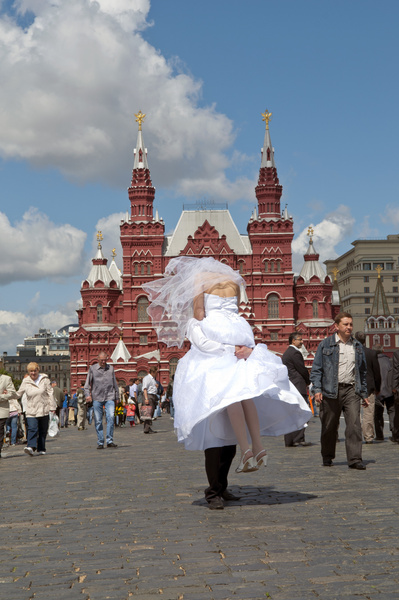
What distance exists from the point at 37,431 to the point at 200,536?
10.6m

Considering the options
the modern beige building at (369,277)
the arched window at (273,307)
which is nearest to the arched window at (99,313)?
the arched window at (273,307)

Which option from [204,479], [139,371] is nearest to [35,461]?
[204,479]

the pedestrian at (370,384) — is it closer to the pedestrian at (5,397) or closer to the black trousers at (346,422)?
the black trousers at (346,422)

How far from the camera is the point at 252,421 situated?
24.5ft


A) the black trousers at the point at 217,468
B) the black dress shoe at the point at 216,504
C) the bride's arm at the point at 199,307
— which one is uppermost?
the bride's arm at the point at 199,307

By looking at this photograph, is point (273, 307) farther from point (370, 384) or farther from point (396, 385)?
point (396, 385)

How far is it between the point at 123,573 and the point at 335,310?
282 ft

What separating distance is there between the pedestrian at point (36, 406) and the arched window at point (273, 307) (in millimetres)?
65014

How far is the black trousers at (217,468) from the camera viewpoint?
741 cm

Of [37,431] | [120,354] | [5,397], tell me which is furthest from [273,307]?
[5,397]

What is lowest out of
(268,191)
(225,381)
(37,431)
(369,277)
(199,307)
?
(37,431)

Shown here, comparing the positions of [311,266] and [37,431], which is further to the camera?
[311,266]

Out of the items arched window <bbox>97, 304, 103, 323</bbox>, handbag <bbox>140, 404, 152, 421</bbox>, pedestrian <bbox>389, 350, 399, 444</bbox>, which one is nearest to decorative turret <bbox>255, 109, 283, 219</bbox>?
arched window <bbox>97, 304, 103, 323</bbox>

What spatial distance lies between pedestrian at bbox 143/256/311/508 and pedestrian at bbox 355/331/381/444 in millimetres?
6071
